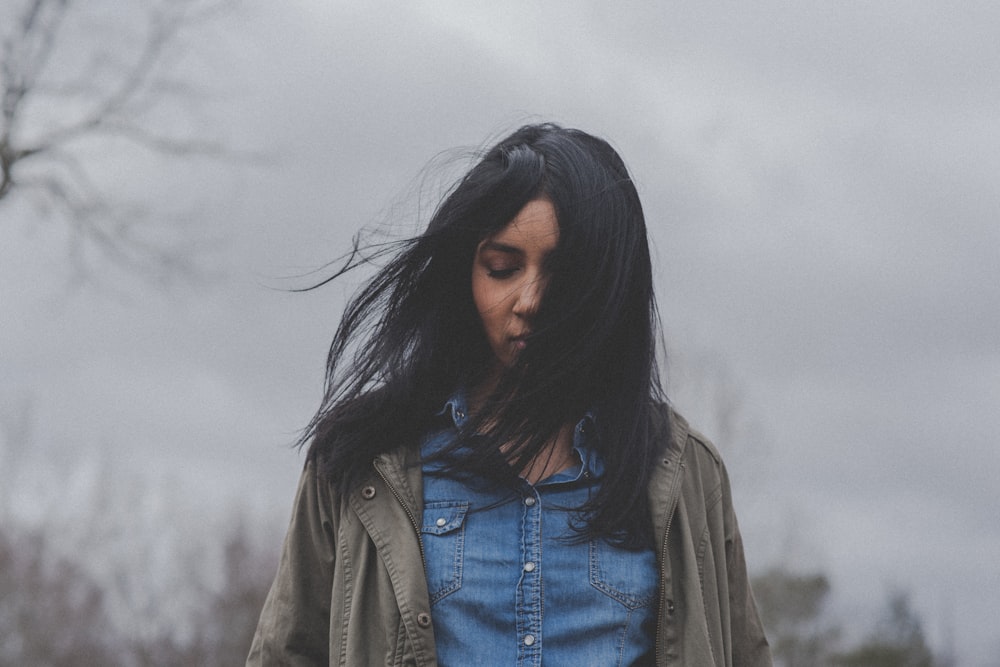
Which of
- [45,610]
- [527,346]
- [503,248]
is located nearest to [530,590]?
[527,346]

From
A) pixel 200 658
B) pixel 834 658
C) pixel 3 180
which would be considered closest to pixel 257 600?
pixel 200 658

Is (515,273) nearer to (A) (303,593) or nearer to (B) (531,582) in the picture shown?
(B) (531,582)

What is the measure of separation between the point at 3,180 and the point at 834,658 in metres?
36.6

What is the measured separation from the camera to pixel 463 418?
3.29 m

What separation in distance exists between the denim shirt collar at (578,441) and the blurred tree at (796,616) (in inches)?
1083

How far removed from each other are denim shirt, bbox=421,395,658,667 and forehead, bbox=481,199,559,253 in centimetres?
52

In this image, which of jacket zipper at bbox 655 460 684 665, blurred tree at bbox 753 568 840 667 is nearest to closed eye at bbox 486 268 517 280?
jacket zipper at bbox 655 460 684 665

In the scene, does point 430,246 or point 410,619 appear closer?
point 410,619

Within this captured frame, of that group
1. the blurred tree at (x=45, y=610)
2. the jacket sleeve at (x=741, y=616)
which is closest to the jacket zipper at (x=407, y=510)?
the jacket sleeve at (x=741, y=616)

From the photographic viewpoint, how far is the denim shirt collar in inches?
126

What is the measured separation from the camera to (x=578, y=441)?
10.6 ft

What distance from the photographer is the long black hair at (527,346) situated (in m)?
3.15

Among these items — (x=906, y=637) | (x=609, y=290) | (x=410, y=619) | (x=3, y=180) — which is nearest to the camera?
(x=410, y=619)

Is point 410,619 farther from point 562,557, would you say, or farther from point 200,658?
point 200,658
